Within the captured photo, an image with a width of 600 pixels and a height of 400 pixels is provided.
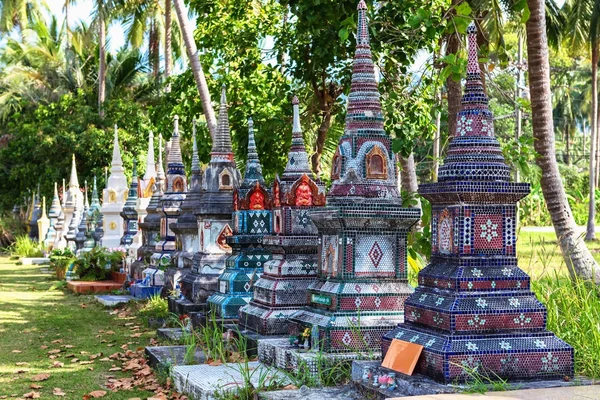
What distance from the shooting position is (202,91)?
49.3 ft

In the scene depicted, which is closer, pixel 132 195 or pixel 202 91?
pixel 202 91

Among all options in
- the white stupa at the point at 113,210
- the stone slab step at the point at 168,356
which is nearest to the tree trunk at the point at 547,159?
the stone slab step at the point at 168,356

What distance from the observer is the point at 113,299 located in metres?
14.9

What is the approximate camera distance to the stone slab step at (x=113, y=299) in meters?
14.6

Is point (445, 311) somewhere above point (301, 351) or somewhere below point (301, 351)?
above

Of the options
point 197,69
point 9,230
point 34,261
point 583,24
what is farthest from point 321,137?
point 9,230

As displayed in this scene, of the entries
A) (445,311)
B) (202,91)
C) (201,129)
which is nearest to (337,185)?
(445,311)

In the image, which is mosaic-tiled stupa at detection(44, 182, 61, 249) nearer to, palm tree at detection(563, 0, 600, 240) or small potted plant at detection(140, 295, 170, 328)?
small potted plant at detection(140, 295, 170, 328)

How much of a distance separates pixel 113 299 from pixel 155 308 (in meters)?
2.08

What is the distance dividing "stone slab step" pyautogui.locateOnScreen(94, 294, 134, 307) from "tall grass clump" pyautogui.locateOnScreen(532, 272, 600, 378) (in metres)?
8.32

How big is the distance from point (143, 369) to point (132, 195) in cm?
1080

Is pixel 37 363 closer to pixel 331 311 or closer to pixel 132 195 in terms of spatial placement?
pixel 331 311

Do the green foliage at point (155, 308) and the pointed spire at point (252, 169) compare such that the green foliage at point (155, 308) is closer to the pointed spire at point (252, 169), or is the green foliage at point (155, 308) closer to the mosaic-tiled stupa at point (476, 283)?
the pointed spire at point (252, 169)

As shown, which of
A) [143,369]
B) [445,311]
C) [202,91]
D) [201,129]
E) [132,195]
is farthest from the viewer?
[132,195]
